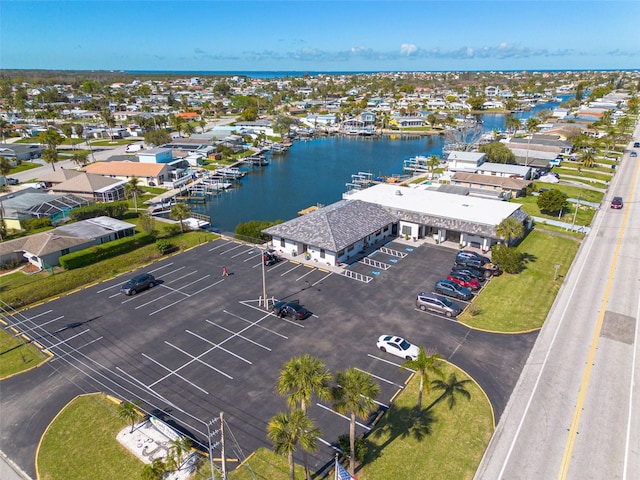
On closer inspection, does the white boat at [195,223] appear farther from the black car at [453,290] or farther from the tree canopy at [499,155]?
the tree canopy at [499,155]

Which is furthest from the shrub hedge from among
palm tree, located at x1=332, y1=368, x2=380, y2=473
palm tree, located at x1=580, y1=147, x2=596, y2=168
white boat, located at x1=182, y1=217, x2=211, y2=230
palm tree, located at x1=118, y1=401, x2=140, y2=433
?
palm tree, located at x1=580, y1=147, x2=596, y2=168

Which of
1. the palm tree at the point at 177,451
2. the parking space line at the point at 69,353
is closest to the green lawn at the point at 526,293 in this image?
the palm tree at the point at 177,451

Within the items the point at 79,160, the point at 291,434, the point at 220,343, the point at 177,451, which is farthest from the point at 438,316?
the point at 79,160

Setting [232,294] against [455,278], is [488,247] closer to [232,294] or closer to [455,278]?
[455,278]

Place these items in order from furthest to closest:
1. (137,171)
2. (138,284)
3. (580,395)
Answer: (137,171), (138,284), (580,395)

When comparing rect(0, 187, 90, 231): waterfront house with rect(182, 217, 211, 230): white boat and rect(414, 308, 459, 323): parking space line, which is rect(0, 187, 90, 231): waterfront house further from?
rect(414, 308, 459, 323): parking space line

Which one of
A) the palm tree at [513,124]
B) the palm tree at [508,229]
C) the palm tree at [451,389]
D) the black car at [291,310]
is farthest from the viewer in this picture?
the palm tree at [513,124]

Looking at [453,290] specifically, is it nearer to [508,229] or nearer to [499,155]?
[508,229]

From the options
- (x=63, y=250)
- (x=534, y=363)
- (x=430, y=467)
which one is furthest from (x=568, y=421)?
(x=63, y=250)
